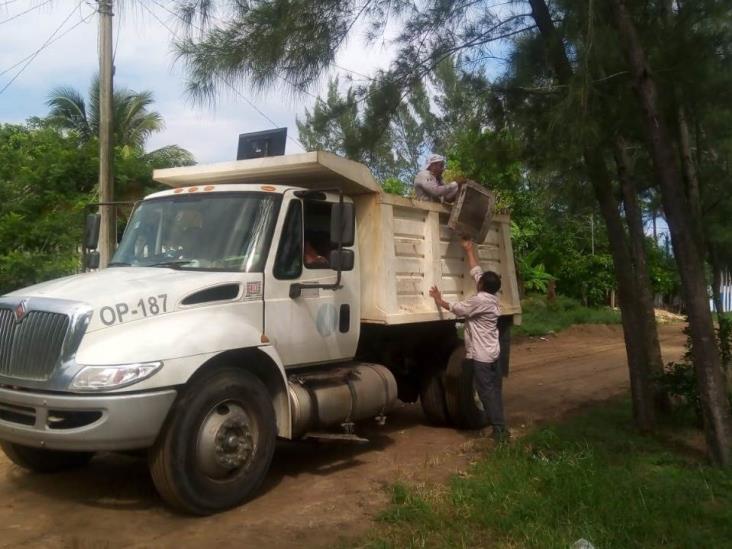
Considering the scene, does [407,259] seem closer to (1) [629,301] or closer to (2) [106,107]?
(1) [629,301]

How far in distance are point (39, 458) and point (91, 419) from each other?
1652 millimetres

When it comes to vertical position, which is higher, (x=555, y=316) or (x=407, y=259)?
(x=407, y=259)

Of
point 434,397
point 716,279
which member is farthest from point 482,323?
point 716,279

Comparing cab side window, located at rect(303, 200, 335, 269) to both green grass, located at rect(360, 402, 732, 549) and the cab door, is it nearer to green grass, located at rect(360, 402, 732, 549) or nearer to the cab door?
the cab door

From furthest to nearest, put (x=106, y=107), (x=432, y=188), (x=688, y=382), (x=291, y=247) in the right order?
(x=106, y=107) → (x=432, y=188) → (x=688, y=382) → (x=291, y=247)

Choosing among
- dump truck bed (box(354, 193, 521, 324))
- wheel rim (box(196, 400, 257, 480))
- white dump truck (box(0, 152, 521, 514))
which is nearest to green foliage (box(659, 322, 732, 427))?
white dump truck (box(0, 152, 521, 514))

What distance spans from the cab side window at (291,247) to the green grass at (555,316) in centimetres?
1405

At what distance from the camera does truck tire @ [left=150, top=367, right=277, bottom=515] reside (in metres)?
5.40

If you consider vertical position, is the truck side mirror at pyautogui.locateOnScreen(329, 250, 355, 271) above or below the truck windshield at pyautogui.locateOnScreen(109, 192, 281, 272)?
below

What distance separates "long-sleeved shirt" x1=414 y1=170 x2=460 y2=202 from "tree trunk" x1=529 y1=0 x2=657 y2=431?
4.64 ft

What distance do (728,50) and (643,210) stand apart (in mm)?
3467

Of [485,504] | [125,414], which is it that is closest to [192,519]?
[125,414]

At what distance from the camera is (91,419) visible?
5191 mm

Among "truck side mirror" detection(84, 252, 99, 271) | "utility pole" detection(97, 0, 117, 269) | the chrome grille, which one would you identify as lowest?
the chrome grille
